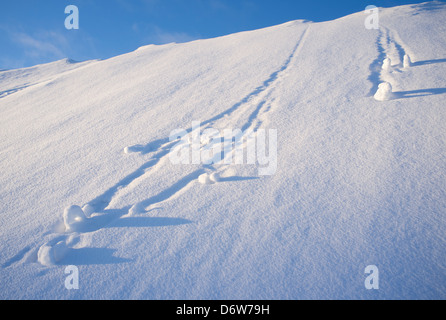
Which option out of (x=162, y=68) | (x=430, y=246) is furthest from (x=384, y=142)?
(x=162, y=68)

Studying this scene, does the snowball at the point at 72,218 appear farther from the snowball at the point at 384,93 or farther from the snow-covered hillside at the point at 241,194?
the snowball at the point at 384,93

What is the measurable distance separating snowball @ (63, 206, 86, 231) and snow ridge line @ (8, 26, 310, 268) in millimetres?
28

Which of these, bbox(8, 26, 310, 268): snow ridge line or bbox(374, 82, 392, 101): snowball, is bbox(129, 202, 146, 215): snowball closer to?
bbox(8, 26, 310, 268): snow ridge line

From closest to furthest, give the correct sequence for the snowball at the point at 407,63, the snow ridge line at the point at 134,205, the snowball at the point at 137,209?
the snow ridge line at the point at 134,205, the snowball at the point at 137,209, the snowball at the point at 407,63

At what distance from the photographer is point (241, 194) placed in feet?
5.59

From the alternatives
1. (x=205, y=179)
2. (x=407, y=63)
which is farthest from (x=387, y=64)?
(x=205, y=179)

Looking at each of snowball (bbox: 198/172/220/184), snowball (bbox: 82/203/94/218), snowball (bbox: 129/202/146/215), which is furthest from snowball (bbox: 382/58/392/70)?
snowball (bbox: 82/203/94/218)

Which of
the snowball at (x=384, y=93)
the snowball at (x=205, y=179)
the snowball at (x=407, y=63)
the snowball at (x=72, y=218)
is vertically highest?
the snowball at (x=407, y=63)

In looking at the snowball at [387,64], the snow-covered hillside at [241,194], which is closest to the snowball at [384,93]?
the snow-covered hillside at [241,194]

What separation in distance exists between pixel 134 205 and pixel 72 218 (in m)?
0.43

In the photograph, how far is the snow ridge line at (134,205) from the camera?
52.7 inches

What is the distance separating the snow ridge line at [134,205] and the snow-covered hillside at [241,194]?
0.01 metres

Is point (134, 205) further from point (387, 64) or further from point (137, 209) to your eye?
point (387, 64)
